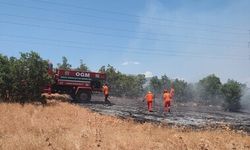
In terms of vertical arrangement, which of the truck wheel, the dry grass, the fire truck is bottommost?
the dry grass

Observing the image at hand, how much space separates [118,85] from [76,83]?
24850 millimetres

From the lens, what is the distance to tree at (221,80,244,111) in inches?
1708

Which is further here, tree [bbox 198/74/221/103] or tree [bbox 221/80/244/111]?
tree [bbox 198/74/221/103]

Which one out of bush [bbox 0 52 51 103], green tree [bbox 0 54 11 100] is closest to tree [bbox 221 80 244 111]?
bush [bbox 0 52 51 103]

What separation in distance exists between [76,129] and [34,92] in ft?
46.1

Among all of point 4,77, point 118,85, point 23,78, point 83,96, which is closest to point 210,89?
point 118,85

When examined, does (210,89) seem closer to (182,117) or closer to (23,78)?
(182,117)

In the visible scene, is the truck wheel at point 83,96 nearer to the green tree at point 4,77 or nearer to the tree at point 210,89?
the green tree at point 4,77

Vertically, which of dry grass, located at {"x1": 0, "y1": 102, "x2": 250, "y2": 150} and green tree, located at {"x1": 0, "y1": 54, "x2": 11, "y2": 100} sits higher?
green tree, located at {"x1": 0, "y1": 54, "x2": 11, "y2": 100}

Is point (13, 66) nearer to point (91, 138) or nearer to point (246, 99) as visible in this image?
point (91, 138)

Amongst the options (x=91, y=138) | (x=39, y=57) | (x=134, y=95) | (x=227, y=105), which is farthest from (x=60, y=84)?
(x=134, y=95)

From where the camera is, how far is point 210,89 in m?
53.9

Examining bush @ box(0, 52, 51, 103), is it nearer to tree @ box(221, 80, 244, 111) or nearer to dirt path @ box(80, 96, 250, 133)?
dirt path @ box(80, 96, 250, 133)

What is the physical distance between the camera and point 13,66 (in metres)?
26.7
